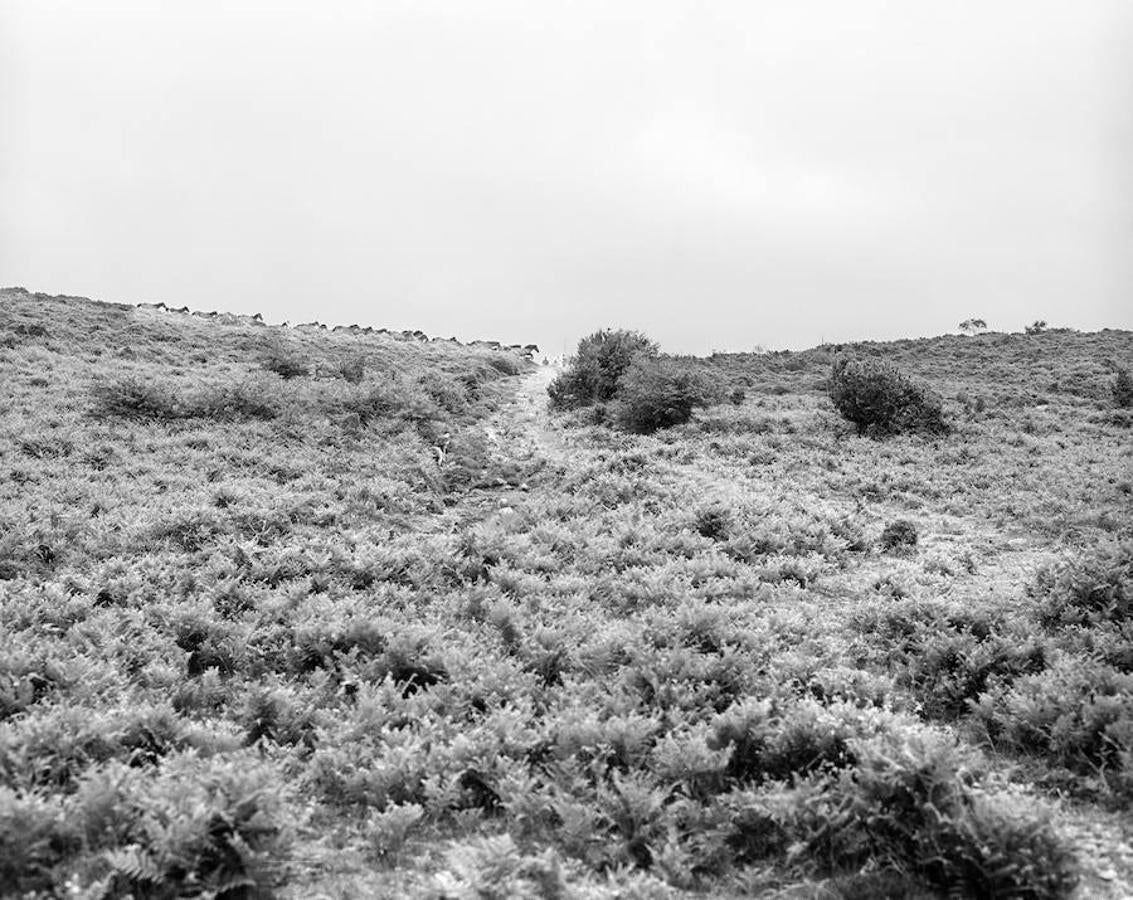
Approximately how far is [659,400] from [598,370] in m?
8.02

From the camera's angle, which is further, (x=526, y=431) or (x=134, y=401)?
(x=526, y=431)

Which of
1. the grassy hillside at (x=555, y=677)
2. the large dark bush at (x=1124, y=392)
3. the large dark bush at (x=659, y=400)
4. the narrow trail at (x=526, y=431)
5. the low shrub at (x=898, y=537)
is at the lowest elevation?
the grassy hillside at (x=555, y=677)

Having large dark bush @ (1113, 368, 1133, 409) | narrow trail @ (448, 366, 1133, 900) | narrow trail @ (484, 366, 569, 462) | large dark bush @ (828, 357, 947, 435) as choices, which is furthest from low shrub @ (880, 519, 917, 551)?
large dark bush @ (1113, 368, 1133, 409)

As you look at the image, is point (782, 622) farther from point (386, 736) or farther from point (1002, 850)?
point (386, 736)

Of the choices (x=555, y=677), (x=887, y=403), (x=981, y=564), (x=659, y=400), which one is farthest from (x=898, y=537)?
(x=659, y=400)

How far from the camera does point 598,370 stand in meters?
33.8

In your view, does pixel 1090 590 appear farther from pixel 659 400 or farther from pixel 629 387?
pixel 629 387

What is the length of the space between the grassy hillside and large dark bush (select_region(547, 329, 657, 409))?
14533 mm

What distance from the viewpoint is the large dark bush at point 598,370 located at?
33.1 m

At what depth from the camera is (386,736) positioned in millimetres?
6230

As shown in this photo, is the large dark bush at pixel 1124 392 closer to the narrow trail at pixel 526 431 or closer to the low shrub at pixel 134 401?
the narrow trail at pixel 526 431

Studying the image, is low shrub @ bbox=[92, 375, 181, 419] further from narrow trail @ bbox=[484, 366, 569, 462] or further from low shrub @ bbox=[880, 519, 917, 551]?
low shrub @ bbox=[880, 519, 917, 551]

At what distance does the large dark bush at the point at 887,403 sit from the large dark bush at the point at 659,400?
17.6 feet

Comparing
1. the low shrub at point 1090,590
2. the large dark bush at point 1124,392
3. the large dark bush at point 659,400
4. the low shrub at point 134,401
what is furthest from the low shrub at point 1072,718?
the large dark bush at point 1124,392
